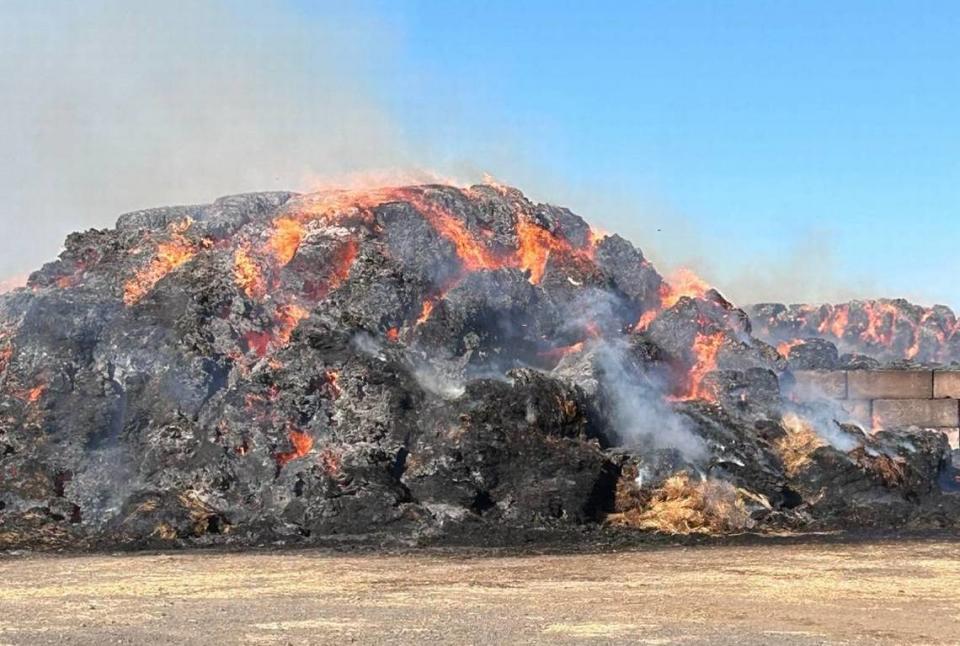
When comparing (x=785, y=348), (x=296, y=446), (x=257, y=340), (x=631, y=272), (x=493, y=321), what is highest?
(x=631, y=272)

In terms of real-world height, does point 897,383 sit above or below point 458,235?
below

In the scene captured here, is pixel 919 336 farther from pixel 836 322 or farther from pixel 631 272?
pixel 631 272

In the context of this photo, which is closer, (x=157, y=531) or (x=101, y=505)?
(x=157, y=531)

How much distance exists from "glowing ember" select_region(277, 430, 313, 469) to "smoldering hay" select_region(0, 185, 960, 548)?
5 cm

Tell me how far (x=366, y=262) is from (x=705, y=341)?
994cm

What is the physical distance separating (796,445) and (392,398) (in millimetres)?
9763

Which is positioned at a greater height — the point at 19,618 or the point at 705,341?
the point at 705,341

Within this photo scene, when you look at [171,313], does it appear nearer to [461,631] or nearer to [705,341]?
[705,341]

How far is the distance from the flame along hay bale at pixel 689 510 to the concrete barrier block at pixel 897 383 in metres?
14.3

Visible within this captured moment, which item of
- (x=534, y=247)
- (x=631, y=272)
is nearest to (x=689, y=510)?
(x=534, y=247)

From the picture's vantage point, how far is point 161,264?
Result: 1270 inches

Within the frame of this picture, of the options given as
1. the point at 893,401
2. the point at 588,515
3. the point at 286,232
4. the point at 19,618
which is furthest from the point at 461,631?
the point at 893,401

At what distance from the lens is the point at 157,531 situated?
2366 centimetres

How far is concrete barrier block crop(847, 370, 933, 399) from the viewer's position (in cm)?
3759
